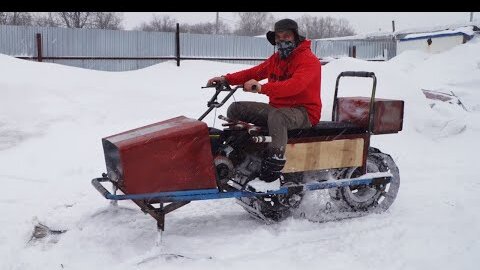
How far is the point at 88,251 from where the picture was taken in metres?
4.07

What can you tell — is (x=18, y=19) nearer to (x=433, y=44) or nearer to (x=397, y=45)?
(x=397, y=45)

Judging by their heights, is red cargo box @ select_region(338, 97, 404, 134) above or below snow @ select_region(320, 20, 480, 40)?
below

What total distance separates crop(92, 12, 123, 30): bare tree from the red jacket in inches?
1547

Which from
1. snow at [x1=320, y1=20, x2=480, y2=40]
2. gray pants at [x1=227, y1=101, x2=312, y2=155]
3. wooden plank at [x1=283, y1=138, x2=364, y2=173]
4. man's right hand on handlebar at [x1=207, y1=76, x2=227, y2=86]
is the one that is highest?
snow at [x1=320, y1=20, x2=480, y2=40]

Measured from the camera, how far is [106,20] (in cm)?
4334

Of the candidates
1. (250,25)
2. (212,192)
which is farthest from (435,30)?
(250,25)

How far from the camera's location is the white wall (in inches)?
878

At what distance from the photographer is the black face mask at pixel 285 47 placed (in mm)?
4780

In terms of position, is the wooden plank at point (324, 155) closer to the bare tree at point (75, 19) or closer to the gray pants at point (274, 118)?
the gray pants at point (274, 118)

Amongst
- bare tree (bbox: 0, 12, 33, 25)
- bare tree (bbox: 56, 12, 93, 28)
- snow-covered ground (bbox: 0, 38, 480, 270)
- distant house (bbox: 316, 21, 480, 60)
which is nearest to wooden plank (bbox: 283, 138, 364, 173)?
snow-covered ground (bbox: 0, 38, 480, 270)

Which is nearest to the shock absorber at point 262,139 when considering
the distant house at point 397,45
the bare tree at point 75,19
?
the distant house at point 397,45

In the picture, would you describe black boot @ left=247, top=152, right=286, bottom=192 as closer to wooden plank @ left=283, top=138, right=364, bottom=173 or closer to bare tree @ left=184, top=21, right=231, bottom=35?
wooden plank @ left=283, top=138, right=364, bottom=173
